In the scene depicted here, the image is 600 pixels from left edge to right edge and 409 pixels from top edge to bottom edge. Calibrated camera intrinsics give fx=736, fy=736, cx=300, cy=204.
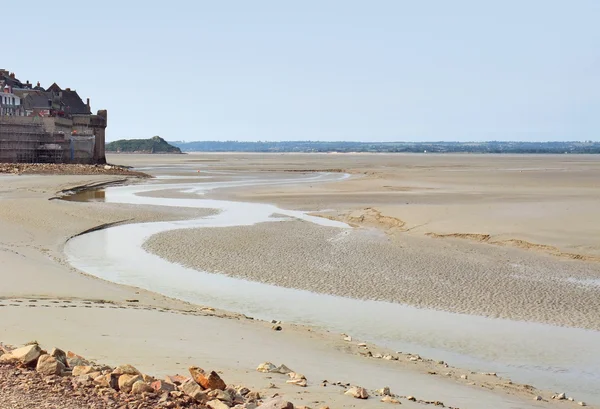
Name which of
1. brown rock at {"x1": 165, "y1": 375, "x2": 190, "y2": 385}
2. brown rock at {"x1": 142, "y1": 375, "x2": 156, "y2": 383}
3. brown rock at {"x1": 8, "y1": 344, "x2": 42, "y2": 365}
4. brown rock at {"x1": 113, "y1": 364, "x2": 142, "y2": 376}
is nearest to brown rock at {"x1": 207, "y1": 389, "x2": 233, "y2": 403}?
brown rock at {"x1": 165, "y1": 375, "x2": 190, "y2": 385}

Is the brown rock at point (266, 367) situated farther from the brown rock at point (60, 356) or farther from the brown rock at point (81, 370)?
the brown rock at point (60, 356)

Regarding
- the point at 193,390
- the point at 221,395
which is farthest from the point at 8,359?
the point at 221,395

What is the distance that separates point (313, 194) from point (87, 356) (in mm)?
33317

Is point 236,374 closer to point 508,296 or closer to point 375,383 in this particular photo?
point 375,383

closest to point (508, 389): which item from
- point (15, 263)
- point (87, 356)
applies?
point (87, 356)

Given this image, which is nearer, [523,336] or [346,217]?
[523,336]

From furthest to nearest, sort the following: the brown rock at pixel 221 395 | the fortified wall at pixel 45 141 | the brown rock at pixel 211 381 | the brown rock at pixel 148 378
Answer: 1. the fortified wall at pixel 45 141
2. the brown rock at pixel 148 378
3. the brown rock at pixel 211 381
4. the brown rock at pixel 221 395

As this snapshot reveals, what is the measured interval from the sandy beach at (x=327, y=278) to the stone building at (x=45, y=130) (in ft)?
125

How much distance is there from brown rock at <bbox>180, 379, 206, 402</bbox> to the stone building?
67.6 m

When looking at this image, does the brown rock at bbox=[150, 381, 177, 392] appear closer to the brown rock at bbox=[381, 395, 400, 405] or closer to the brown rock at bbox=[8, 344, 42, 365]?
the brown rock at bbox=[8, 344, 42, 365]

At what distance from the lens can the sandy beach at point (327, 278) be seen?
8.06m

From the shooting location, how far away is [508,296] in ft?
46.1

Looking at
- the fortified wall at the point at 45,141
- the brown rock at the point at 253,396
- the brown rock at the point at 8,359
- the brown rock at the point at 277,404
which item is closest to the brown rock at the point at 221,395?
the brown rock at the point at 253,396

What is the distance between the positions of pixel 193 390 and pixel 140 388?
1.42 ft
